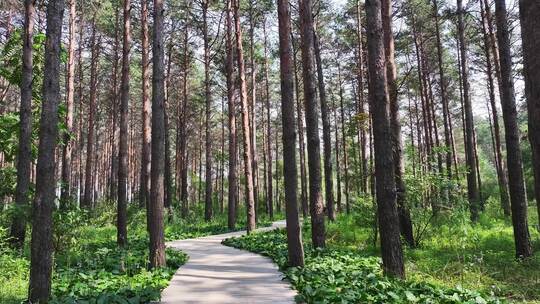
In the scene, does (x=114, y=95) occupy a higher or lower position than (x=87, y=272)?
higher

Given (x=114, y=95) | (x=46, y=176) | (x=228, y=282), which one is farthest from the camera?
(x=114, y=95)

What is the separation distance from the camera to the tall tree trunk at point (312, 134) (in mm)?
10547

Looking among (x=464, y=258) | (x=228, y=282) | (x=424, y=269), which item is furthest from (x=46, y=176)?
(x=464, y=258)

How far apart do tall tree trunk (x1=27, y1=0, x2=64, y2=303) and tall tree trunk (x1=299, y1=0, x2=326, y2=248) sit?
608 cm

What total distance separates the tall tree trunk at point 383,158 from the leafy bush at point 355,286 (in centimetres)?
50

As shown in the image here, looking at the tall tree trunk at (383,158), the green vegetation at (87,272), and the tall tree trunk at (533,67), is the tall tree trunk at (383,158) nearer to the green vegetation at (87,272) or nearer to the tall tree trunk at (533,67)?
the green vegetation at (87,272)

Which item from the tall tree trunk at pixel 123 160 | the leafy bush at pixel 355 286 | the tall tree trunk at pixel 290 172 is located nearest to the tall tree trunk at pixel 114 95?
the tall tree trunk at pixel 123 160

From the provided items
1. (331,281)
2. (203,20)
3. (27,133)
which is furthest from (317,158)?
(203,20)

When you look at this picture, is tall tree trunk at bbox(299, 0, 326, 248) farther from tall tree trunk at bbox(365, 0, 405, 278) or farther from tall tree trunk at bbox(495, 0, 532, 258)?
tall tree trunk at bbox(495, 0, 532, 258)

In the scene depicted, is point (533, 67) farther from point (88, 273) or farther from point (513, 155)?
point (513, 155)

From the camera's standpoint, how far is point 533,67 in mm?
2865

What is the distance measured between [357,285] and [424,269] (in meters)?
3.65

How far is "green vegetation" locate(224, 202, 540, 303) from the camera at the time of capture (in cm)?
600

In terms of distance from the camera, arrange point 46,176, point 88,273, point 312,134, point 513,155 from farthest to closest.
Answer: point 312,134, point 513,155, point 88,273, point 46,176
